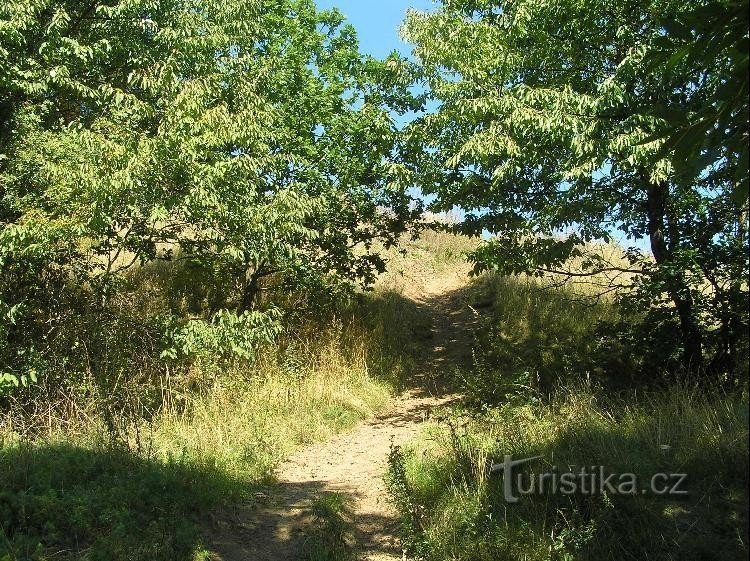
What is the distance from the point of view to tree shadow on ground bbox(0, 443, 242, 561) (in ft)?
16.1

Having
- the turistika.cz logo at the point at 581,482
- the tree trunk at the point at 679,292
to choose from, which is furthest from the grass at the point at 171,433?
the tree trunk at the point at 679,292

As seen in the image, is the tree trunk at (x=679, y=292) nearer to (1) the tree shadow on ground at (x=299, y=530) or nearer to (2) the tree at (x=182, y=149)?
(2) the tree at (x=182, y=149)

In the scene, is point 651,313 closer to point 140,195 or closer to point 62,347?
point 140,195

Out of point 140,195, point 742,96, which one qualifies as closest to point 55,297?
point 140,195

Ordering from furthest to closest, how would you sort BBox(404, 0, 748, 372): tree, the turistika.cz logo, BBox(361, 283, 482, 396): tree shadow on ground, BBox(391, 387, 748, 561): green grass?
BBox(361, 283, 482, 396): tree shadow on ground < BBox(404, 0, 748, 372): tree < the turistika.cz logo < BBox(391, 387, 748, 561): green grass

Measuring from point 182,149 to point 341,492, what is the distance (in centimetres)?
441

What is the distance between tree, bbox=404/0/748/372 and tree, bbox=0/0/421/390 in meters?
1.32

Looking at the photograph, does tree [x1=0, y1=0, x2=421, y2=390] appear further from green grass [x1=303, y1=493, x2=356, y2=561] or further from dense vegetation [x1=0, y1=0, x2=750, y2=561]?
green grass [x1=303, y1=493, x2=356, y2=561]

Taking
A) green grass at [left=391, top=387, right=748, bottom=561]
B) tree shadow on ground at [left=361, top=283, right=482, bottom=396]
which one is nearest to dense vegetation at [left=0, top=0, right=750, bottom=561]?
green grass at [left=391, top=387, right=748, bottom=561]

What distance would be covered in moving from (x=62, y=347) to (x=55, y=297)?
81 centimetres

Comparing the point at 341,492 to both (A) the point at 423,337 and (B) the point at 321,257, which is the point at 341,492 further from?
(A) the point at 423,337

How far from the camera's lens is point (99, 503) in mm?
5340

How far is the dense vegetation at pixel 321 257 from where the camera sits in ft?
17.6

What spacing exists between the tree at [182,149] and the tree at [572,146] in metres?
1.32
